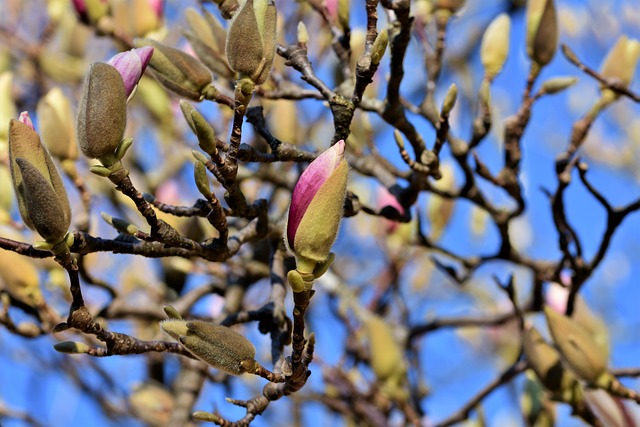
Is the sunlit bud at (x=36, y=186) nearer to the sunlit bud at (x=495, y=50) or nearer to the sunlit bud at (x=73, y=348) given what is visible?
the sunlit bud at (x=73, y=348)

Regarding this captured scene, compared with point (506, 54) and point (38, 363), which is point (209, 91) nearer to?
point (506, 54)

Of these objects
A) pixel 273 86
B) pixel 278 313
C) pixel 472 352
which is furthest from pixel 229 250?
pixel 472 352

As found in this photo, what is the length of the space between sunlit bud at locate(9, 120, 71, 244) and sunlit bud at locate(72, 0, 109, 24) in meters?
0.73

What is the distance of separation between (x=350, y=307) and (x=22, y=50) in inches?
44.6

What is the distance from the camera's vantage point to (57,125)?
3.42ft

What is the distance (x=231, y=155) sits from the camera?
711mm

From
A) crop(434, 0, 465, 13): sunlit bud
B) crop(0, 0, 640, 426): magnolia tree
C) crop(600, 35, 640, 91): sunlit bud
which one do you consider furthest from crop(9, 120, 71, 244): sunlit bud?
crop(600, 35, 640, 91): sunlit bud

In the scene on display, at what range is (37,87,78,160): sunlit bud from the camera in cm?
103

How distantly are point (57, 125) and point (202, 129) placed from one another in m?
0.45

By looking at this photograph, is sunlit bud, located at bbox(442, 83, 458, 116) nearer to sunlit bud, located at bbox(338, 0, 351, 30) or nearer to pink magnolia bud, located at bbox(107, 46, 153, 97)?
sunlit bud, located at bbox(338, 0, 351, 30)

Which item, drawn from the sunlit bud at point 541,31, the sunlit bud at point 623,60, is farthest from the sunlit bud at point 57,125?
the sunlit bud at point 623,60

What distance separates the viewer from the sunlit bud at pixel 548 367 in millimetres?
1020

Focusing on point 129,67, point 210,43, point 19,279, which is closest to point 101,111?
point 129,67

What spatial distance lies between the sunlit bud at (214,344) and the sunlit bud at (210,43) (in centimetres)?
41
